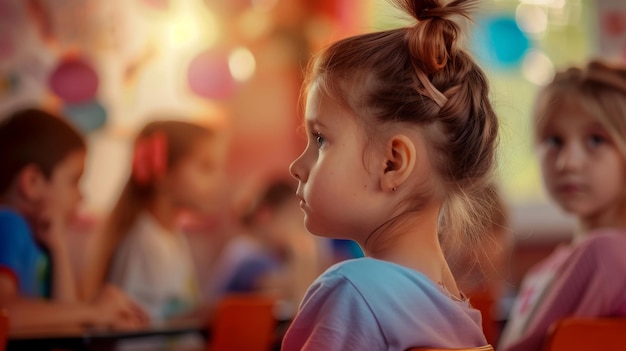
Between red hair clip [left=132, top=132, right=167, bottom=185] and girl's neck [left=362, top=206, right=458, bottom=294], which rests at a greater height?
girl's neck [left=362, top=206, right=458, bottom=294]

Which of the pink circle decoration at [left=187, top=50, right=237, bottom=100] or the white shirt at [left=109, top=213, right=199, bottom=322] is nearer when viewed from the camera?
the white shirt at [left=109, top=213, right=199, bottom=322]

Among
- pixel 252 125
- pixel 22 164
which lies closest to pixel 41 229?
pixel 22 164

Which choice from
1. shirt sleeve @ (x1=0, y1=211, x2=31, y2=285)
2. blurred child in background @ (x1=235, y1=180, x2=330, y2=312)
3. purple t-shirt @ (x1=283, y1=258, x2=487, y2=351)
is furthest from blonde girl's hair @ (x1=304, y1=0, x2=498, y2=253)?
blurred child in background @ (x1=235, y1=180, x2=330, y2=312)

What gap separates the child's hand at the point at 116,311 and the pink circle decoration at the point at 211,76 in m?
0.57

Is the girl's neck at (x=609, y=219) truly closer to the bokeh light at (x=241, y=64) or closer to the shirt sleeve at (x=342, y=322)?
the shirt sleeve at (x=342, y=322)

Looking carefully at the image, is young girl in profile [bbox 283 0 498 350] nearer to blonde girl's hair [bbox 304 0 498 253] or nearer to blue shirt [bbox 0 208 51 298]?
blonde girl's hair [bbox 304 0 498 253]

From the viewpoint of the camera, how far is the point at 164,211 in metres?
2.33

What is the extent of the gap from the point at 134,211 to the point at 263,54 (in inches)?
23.3

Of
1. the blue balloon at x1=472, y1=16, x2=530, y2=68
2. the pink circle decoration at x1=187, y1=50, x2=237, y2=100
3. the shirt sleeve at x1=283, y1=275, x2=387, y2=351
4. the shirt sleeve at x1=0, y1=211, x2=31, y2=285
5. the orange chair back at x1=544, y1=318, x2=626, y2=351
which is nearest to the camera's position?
the shirt sleeve at x1=283, y1=275, x2=387, y2=351

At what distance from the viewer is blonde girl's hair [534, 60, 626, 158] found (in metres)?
1.65

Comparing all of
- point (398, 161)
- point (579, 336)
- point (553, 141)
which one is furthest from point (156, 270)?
point (398, 161)

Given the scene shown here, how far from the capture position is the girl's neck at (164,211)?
2.31m

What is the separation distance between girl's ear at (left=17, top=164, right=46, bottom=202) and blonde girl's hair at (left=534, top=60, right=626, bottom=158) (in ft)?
3.63

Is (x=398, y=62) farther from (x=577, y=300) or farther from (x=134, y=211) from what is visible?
(x=134, y=211)
